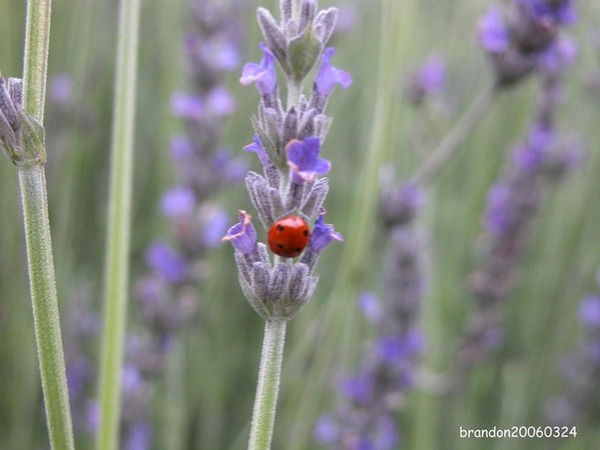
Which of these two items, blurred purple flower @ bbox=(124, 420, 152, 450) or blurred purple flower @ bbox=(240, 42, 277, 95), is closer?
blurred purple flower @ bbox=(240, 42, 277, 95)

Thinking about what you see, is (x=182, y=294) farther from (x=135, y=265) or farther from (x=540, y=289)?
(x=540, y=289)

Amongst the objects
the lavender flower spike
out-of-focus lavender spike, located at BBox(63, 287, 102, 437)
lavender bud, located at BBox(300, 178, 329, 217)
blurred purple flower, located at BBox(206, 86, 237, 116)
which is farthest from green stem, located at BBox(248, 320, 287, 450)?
out-of-focus lavender spike, located at BBox(63, 287, 102, 437)

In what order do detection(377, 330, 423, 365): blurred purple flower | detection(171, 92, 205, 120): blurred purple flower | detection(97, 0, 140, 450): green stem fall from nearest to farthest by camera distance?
detection(97, 0, 140, 450): green stem < detection(377, 330, 423, 365): blurred purple flower < detection(171, 92, 205, 120): blurred purple flower

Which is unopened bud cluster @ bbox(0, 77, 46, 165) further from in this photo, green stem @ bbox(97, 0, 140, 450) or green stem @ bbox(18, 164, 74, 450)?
green stem @ bbox(97, 0, 140, 450)

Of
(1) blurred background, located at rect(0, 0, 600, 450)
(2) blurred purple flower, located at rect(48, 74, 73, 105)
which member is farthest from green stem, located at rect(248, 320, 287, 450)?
(2) blurred purple flower, located at rect(48, 74, 73, 105)

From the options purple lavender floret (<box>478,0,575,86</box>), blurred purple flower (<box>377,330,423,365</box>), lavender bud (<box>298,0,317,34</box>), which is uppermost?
purple lavender floret (<box>478,0,575,86</box>)

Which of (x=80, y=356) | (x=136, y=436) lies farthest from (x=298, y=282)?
(x=80, y=356)

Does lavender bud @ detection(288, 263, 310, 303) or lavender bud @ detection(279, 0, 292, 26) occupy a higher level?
lavender bud @ detection(279, 0, 292, 26)

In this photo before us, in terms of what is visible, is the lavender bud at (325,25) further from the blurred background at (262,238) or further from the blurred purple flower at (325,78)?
the blurred background at (262,238)

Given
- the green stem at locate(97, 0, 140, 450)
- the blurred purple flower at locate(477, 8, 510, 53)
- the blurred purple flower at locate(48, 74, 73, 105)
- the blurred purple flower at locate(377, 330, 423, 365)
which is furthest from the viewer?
the blurred purple flower at locate(48, 74, 73, 105)
